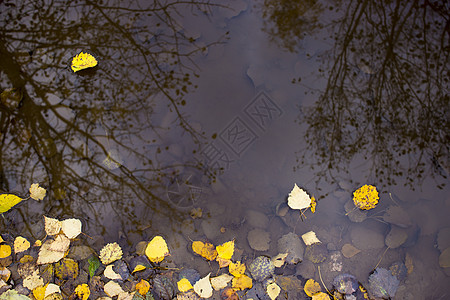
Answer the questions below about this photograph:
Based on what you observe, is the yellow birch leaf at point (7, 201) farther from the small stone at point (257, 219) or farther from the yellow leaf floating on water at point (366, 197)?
the yellow leaf floating on water at point (366, 197)

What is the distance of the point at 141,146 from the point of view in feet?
6.30

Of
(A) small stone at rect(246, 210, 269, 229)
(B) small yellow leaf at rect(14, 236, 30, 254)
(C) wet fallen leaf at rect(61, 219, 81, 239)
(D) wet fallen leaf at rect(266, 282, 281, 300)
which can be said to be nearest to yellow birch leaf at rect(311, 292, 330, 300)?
(D) wet fallen leaf at rect(266, 282, 281, 300)

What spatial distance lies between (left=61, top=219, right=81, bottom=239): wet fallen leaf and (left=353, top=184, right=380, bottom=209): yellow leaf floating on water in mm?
1719

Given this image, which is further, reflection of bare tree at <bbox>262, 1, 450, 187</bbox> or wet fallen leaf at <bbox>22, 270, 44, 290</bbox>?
reflection of bare tree at <bbox>262, 1, 450, 187</bbox>

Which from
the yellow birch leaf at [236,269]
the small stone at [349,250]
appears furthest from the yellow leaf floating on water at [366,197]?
the yellow birch leaf at [236,269]

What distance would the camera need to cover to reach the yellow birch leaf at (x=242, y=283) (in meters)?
1.61

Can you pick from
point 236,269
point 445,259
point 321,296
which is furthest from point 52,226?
point 445,259

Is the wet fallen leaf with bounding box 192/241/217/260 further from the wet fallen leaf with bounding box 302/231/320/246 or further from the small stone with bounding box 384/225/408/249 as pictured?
the small stone with bounding box 384/225/408/249

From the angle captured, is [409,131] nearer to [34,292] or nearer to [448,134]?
[448,134]

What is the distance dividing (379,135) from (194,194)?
→ 1.31 m

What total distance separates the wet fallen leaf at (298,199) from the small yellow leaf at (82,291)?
128cm

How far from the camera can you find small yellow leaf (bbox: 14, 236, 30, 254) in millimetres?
1724

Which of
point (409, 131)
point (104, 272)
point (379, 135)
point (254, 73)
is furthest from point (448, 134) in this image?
point (104, 272)

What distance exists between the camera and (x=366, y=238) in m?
1.69
